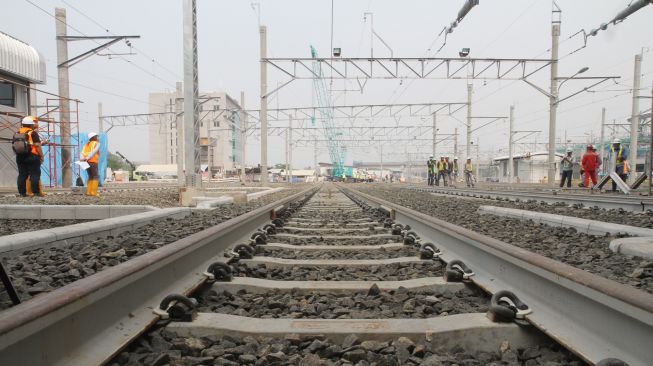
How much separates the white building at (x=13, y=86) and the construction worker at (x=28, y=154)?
6538 millimetres

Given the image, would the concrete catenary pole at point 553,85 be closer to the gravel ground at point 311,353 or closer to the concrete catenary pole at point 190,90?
the concrete catenary pole at point 190,90

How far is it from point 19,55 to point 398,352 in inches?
869

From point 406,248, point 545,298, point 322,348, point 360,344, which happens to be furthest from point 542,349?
point 406,248

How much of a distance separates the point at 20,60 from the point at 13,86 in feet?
3.60

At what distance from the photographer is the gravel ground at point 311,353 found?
6.05 ft

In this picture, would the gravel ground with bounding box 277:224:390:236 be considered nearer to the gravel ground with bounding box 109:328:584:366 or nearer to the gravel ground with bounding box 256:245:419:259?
the gravel ground with bounding box 256:245:419:259

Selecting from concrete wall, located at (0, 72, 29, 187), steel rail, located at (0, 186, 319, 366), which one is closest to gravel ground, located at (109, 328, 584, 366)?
steel rail, located at (0, 186, 319, 366)

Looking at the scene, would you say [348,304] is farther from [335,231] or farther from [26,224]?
[26,224]

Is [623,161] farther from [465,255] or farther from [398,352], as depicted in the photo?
[398,352]

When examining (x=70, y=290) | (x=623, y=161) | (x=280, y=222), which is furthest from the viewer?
(x=623, y=161)

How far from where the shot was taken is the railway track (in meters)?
1.71

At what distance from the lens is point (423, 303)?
2.61 metres

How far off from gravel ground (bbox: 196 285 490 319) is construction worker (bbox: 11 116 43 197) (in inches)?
384

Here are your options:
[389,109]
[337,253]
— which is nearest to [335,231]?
[337,253]
